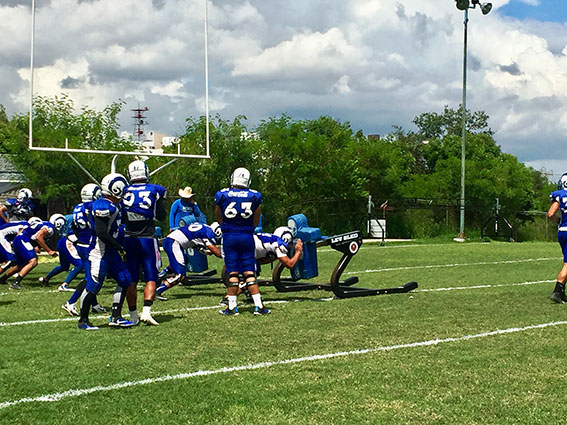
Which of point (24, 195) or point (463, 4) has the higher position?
point (463, 4)

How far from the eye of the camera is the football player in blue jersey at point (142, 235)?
851 centimetres

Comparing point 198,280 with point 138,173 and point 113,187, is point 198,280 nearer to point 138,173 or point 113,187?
point 138,173

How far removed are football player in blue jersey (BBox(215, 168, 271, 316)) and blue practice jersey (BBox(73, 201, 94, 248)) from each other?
166cm

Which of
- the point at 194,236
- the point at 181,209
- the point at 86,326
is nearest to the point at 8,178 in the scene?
the point at 181,209

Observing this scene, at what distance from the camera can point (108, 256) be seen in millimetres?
8352

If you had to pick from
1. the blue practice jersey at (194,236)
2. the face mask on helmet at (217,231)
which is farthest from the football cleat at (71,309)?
the face mask on helmet at (217,231)

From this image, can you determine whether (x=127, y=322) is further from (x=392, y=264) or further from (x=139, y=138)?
(x=139, y=138)

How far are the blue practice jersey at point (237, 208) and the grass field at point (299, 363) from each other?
112 cm

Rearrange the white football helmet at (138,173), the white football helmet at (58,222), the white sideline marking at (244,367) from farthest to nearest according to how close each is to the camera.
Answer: the white football helmet at (58,222) → the white football helmet at (138,173) → the white sideline marking at (244,367)

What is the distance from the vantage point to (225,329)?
8156 mm

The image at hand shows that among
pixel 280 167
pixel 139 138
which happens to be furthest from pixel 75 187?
pixel 280 167

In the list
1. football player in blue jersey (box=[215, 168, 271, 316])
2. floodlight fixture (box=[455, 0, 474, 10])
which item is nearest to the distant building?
floodlight fixture (box=[455, 0, 474, 10])

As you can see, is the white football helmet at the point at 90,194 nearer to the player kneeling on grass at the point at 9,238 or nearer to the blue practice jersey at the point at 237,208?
the blue practice jersey at the point at 237,208

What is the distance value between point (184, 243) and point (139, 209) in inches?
113
